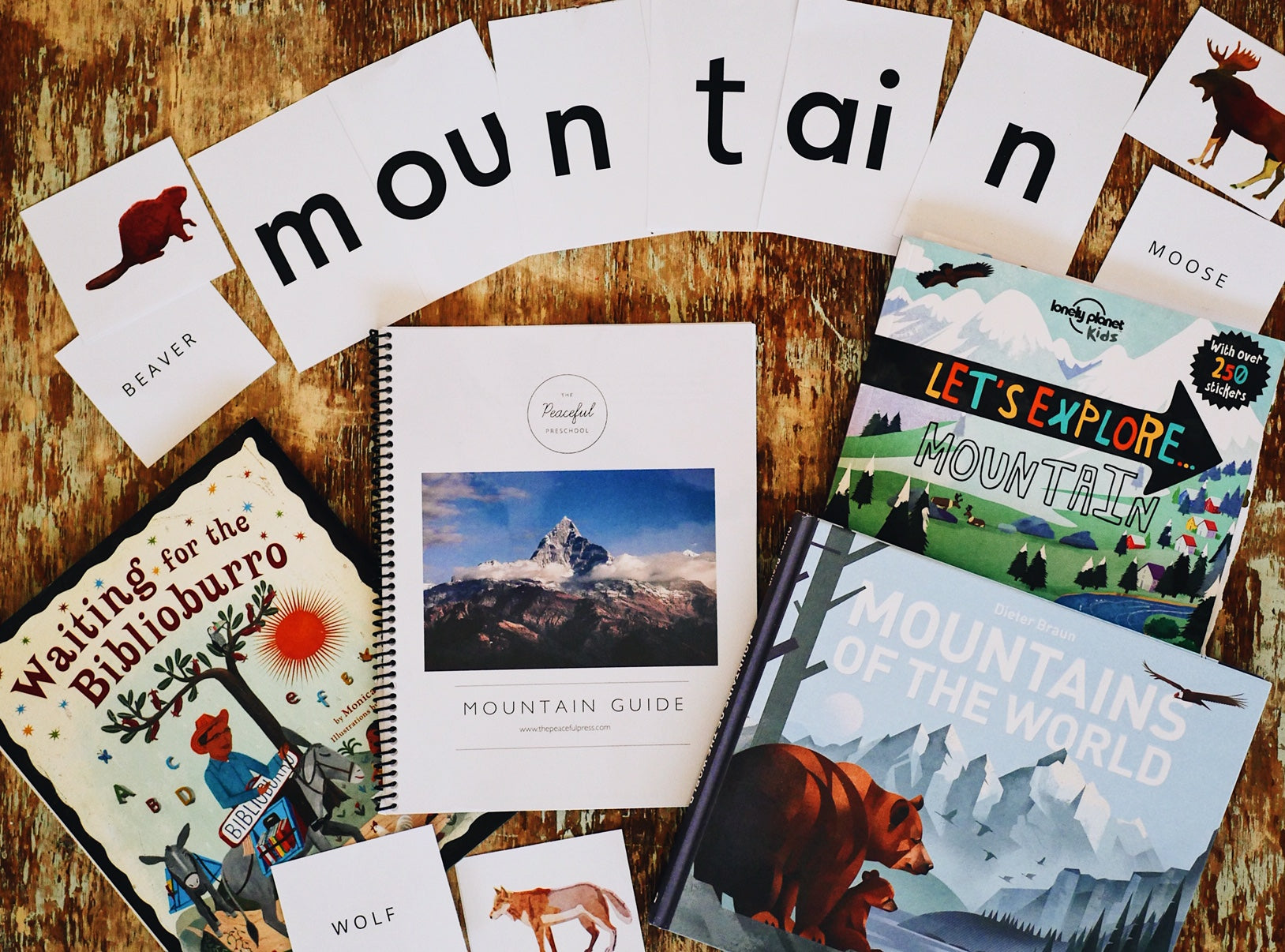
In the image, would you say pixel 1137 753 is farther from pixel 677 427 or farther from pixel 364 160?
pixel 364 160

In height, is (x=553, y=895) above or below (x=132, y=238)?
below

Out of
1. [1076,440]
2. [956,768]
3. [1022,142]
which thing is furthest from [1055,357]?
[956,768]

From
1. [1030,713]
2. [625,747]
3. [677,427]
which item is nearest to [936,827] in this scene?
[1030,713]

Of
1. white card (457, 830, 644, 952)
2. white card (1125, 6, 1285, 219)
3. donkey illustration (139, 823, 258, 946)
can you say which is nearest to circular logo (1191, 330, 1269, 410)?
white card (1125, 6, 1285, 219)

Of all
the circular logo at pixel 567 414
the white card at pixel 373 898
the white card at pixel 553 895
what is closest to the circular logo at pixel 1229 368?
the circular logo at pixel 567 414

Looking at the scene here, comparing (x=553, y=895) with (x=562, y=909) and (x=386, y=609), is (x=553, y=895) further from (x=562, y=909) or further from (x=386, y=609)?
(x=386, y=609)

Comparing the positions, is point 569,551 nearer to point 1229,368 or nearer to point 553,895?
point 553,895

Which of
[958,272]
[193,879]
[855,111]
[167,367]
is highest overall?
[855,111]

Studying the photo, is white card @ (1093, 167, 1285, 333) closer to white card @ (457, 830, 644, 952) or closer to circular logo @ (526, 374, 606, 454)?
circular logo @ (526, 374, 606, 454)
